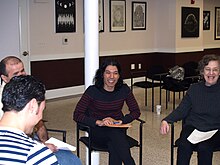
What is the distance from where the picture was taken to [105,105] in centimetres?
396

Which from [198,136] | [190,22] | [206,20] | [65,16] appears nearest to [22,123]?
[198,136]

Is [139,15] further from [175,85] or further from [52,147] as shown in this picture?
[52,147]

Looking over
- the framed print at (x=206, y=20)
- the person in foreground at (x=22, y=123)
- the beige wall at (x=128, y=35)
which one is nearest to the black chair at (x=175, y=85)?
the beige wall at (x=128, y=35)

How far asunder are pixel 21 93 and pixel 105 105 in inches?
86.5

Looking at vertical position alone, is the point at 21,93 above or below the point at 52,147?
above

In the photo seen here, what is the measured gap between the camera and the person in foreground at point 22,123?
1.70 meters

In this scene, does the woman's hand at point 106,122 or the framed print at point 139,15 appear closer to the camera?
the woman's hand at point 106,122

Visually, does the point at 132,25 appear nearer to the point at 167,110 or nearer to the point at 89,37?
the point at 167,110

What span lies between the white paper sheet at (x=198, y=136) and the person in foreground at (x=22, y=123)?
2.15 m

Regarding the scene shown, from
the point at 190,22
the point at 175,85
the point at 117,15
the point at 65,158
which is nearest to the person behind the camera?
the point at 65,158

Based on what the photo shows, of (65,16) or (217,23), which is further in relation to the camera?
(217,23)

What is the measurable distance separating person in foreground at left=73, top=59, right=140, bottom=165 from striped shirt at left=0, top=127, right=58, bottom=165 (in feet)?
6.67

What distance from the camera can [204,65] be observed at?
3877mm

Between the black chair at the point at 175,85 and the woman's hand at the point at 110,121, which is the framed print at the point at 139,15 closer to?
the black chair at the point at 175,85
